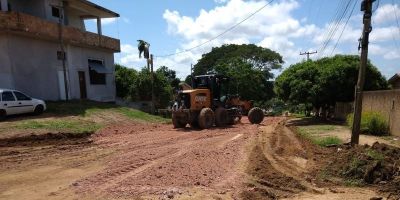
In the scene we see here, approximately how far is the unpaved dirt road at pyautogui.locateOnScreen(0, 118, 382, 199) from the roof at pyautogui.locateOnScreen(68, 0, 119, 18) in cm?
1669

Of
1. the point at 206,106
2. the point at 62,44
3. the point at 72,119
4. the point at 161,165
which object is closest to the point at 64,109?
the point at 72,119

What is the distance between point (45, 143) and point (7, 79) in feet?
30.8

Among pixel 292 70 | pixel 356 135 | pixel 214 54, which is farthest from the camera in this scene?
pixel 214 54

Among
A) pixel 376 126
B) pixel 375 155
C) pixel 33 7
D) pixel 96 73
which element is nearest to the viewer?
pixel 375 155

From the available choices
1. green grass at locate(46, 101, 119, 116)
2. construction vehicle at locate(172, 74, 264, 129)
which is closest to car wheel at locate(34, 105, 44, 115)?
green grass at locate(46, 101, 119, 116)

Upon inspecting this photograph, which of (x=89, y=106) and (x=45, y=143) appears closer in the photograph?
(x=45, y=143)

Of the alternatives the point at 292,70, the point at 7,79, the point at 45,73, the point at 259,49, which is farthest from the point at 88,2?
the point at 259,49

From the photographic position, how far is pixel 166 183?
878 cm

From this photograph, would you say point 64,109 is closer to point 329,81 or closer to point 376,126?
point 329,81

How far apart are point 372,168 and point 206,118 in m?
11.5

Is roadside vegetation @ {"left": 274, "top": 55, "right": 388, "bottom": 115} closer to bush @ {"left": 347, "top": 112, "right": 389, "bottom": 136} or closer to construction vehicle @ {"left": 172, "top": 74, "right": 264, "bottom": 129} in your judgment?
construction vehicle @ {"left": 172, "top": 74, "right": 264, "bottom": 129}

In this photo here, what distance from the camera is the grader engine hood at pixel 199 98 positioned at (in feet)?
68.2

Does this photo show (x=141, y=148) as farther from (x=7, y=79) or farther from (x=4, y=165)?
(x=7, y=79)

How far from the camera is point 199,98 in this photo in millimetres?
21109
